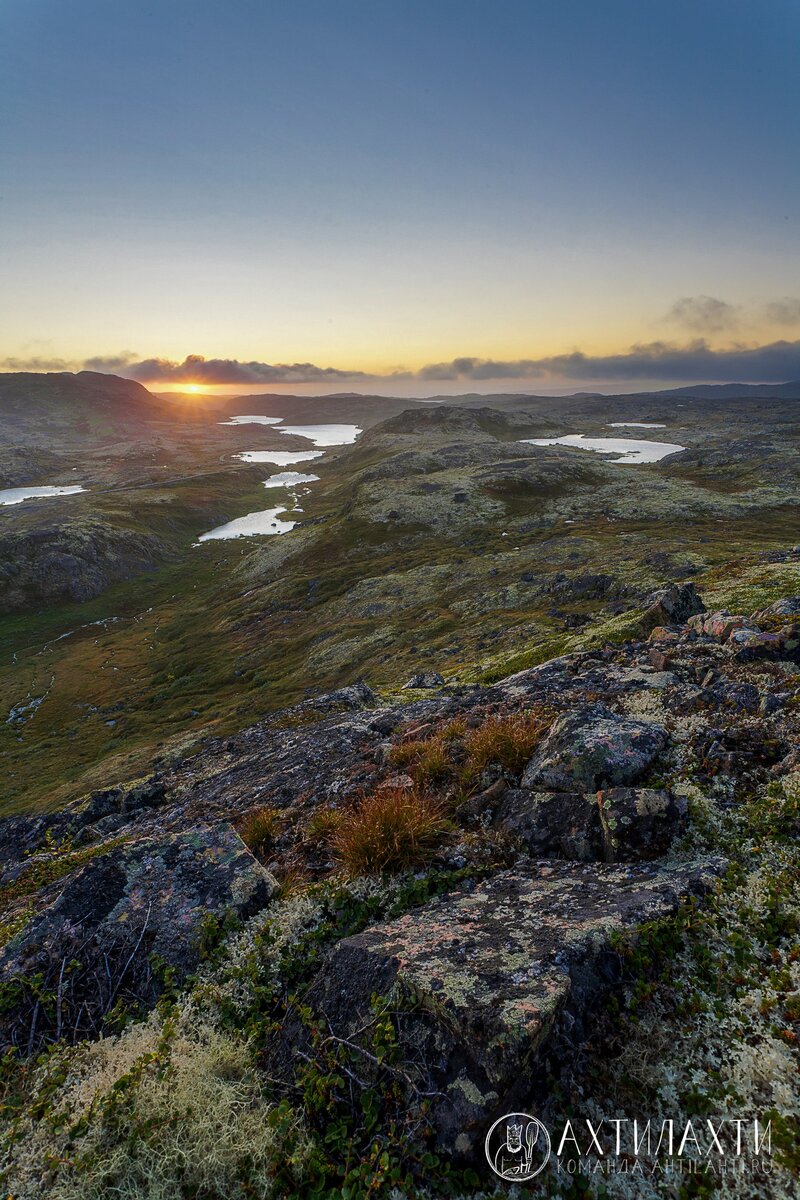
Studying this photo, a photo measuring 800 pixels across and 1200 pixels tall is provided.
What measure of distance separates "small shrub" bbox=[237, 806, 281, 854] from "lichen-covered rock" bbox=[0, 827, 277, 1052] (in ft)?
2.62

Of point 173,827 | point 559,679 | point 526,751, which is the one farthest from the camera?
point 559,679

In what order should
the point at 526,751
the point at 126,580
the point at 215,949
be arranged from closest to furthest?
1. the point at 215,949
2. the point at 526,751
3. the point at 126,580

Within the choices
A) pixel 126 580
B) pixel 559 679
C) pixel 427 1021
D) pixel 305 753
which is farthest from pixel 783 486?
pixel 126 580

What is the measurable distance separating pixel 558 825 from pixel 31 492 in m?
200

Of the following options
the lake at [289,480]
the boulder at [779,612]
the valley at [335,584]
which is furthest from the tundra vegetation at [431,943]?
the lake at [289,480]

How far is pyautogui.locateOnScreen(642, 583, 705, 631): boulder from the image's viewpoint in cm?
2161

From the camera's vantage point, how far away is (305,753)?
16.2m

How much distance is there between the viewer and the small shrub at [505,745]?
10332 millimetres

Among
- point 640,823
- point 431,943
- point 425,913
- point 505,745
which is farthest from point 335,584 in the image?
point 431,943

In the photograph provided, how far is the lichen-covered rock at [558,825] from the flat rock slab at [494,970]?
1.28 feet

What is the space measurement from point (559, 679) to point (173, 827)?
40.1ft

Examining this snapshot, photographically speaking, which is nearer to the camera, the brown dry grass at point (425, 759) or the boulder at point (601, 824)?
the boulder at point (601, 824)

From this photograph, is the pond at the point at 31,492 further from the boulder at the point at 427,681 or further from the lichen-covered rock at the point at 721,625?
the lichen-covered rock at the point at 721,625

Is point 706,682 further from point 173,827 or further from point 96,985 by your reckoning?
point 173,827
